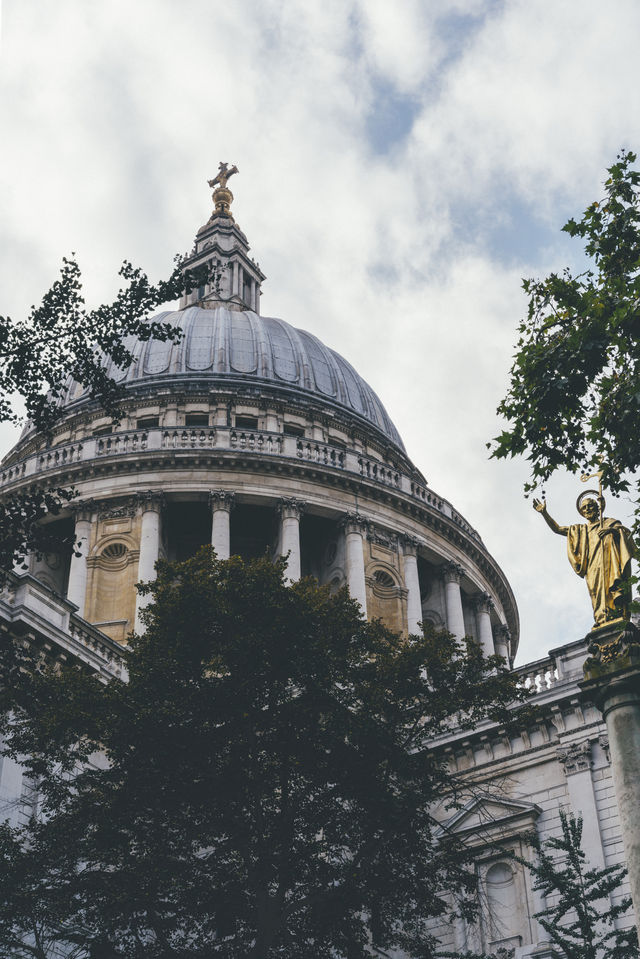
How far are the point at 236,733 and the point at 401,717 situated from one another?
319 cm

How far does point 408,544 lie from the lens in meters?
49.3

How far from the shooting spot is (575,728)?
2708cm

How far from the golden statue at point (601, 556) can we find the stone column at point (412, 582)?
29.6 metres

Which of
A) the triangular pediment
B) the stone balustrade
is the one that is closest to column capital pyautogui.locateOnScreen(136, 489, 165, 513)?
the stone balustrade

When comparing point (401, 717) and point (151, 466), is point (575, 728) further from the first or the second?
point (151, 466)

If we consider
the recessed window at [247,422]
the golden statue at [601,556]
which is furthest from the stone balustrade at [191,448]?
the golden statue at [601,556]

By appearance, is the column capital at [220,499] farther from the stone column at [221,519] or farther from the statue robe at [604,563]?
the statue robe at [604,563]

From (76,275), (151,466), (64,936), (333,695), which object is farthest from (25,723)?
(151,466)

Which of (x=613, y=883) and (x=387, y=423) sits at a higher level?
(x=387, y=423)

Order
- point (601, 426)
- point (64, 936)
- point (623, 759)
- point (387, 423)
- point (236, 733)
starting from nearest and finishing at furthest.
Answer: point (623, 759) → point (601, 426) → point (64, 936) → point (236, 733) → point (387, 423)

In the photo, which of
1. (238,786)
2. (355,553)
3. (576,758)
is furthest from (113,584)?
(238,786)

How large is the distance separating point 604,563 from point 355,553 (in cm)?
3112

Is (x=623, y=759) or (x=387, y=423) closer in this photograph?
(x=623, y=759)

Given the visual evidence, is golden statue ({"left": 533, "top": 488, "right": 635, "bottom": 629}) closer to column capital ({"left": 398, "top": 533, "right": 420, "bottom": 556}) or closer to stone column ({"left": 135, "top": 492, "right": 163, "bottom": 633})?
stone column ({"left": 135, "top": 492, "right": 163, "bottom": 633})
